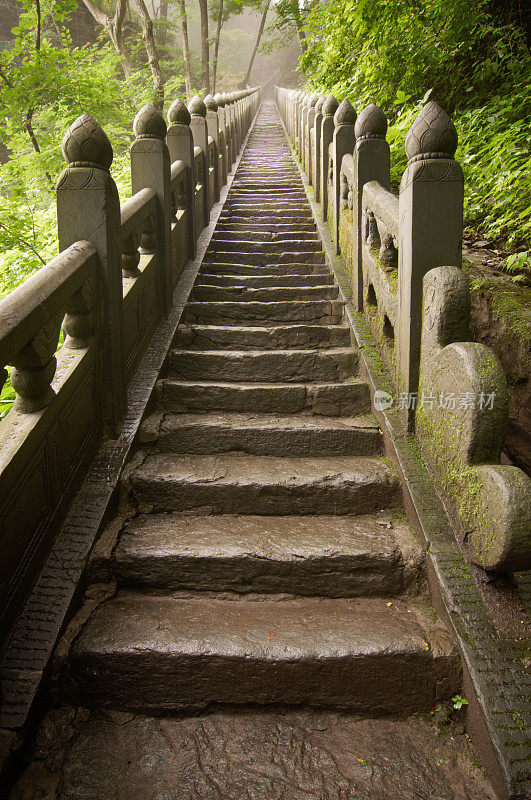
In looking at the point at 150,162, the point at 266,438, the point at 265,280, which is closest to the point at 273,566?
the point at 266,438

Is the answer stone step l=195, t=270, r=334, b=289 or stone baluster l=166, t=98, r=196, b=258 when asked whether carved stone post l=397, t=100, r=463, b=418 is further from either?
stone baluster l=166, t=98, r=196, b=258

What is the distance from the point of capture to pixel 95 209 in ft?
9.66

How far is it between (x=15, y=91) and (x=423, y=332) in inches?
273

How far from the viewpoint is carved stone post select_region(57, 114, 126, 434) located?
2.91 meters

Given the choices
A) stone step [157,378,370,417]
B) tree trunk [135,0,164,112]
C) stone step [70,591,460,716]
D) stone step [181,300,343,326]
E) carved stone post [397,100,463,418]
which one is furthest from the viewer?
tree trunk [135,0,164,112]

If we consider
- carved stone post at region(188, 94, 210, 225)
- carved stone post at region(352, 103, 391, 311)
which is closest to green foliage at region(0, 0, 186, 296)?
carved stone post at region(188, 94, 210, 225)

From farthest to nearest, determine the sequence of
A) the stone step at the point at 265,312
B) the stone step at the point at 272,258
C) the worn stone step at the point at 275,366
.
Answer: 1. the stone step at the point at 272,258
2. the stone step at the point at 265,312
3. the worn stone step at the point at 275,366

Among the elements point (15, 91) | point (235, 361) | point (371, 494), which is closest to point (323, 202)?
point (235, 361)

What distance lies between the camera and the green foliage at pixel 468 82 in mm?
4250

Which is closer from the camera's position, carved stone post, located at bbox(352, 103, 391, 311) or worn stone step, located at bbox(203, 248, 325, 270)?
carved stone post, located at bbox(352, 103, 391, 311)

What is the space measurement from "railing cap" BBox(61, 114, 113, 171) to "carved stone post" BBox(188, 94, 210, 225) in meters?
4.00

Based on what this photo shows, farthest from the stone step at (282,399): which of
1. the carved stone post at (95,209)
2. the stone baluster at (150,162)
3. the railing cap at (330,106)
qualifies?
the railing cap at (330,106)

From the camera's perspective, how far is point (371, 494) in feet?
9.75

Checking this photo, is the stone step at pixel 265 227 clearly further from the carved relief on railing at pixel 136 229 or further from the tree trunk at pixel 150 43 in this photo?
the tree trunk at pixel 150 43
